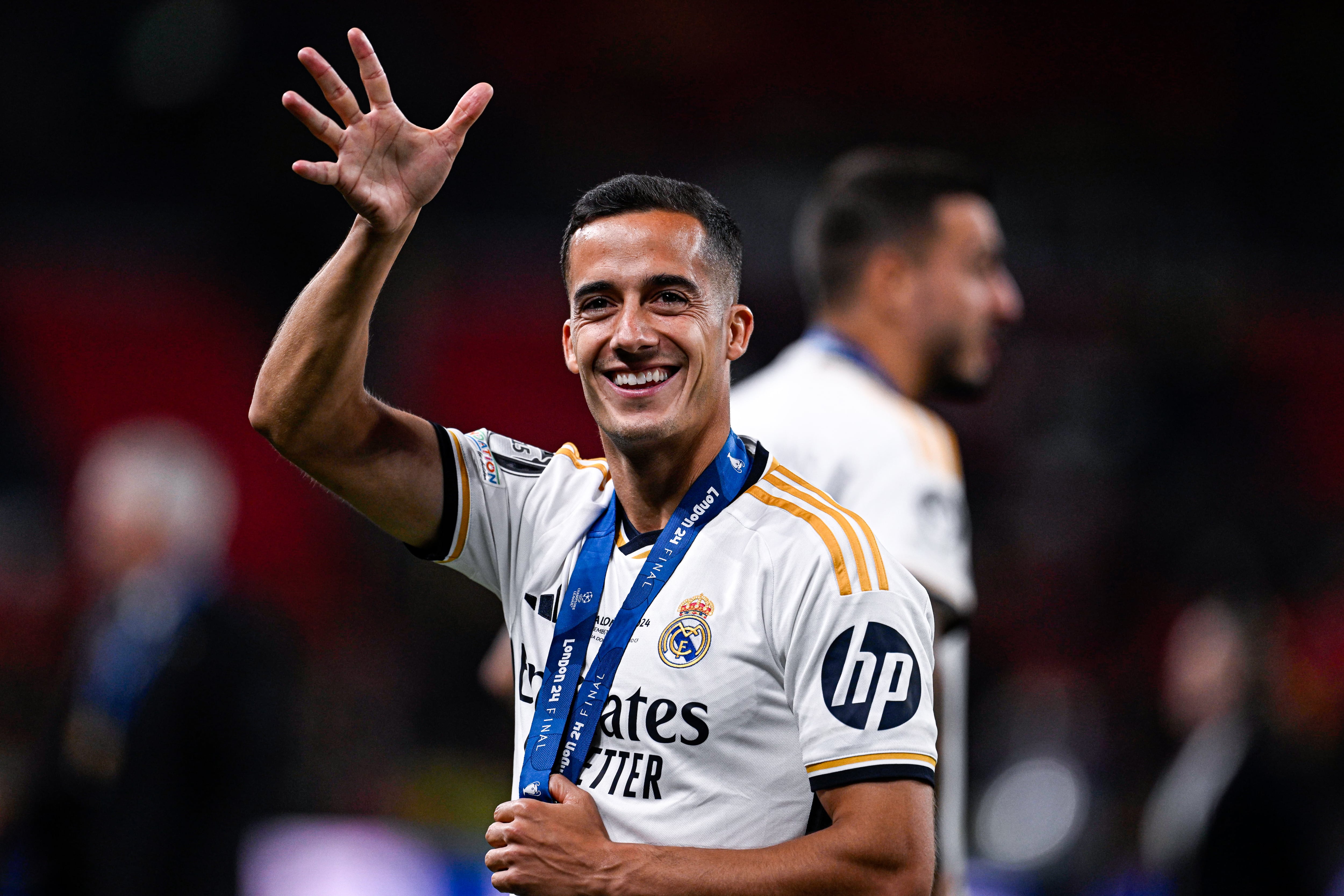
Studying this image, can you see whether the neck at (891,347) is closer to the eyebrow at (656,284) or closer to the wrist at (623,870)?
the eyebrow at (656,284)

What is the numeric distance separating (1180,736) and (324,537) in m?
7.25

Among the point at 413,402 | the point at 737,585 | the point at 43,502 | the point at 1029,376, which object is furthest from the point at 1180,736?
the point at 43,502

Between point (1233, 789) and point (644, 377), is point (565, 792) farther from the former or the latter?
point (1233, 789)

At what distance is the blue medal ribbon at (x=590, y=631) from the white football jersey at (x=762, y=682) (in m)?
0.02

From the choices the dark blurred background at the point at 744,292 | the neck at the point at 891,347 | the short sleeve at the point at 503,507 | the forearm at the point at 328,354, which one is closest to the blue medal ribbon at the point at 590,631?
the short sleeve at the point at 503,507

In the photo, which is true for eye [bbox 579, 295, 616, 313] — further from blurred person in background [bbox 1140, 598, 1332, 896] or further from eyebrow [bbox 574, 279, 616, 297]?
blurred person in background [bbox 1140, 598, 1332, 896]

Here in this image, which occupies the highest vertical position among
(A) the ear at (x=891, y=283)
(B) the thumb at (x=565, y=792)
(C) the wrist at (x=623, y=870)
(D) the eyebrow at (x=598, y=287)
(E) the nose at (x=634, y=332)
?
(A) the ear at (x=891, y=283)

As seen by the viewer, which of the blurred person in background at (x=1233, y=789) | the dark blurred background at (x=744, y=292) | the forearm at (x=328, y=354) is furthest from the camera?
the dark blurred background at (x=744, y=292)

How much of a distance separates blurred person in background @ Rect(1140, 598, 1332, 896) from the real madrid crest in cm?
343

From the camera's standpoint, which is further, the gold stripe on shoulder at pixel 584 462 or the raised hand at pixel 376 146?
the gold stripe on shoulder at pixel 584 462

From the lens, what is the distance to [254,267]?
43.2 ft

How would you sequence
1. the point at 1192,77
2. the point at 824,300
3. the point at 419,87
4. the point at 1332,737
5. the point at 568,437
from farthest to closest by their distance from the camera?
the point at 1192,77, the point at 419,87, the point at 568,437, the point at 1332,737, the point at 824,300

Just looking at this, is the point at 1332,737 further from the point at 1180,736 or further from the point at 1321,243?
the point at 1321,243

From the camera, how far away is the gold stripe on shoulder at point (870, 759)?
228 centimetres
